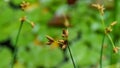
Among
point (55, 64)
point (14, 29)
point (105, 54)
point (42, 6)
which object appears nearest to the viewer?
point (105, 54)

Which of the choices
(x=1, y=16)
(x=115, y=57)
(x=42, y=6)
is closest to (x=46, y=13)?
(x=42, y=6)

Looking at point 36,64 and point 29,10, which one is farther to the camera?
point 29,10

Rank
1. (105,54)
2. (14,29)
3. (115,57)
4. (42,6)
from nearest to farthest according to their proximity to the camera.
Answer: (115,57)
(105,54)
(14,29)
(42,6)

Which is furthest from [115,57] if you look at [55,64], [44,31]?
[44,31]

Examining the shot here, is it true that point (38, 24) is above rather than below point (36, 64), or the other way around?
above

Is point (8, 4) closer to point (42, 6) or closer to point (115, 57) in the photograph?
point (42, 6)

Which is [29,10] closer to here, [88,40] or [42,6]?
[42,6]
